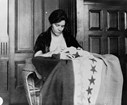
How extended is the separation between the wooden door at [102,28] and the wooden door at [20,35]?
0.69 meters

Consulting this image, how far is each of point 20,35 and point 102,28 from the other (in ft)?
3.97

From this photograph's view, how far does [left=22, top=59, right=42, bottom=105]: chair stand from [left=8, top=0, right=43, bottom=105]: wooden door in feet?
3.43

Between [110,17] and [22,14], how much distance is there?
1298 mm

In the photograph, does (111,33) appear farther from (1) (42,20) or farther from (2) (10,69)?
(2) (10,69)

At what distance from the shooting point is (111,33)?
373 cm

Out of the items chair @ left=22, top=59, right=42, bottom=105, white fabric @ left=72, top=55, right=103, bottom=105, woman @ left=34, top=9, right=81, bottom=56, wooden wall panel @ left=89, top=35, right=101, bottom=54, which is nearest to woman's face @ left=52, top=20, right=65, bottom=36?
woman @ left=34, top=9, right=81, bottom=56

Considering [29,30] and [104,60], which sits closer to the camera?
[104,60]

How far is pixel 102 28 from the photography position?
3703 mm

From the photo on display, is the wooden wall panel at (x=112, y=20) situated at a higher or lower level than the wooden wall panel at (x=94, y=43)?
higher

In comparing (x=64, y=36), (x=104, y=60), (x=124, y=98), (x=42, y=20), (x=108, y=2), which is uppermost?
(x=108, y=2)

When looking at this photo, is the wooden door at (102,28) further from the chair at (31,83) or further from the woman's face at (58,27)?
the chair at (31,83)

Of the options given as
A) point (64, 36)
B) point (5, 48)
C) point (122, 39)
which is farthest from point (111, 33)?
point (5, 48)

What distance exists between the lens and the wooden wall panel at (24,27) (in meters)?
3.85

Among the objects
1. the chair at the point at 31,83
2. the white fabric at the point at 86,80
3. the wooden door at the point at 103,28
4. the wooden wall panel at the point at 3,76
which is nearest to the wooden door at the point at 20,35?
the wooden wall panel at the point at 3,76
